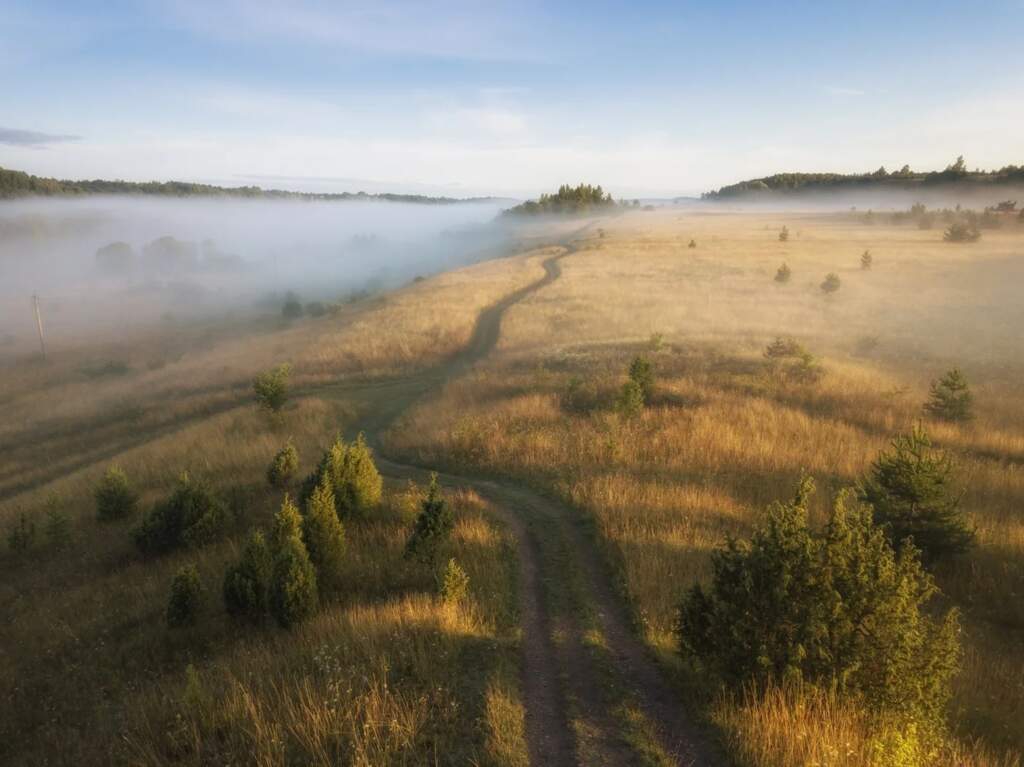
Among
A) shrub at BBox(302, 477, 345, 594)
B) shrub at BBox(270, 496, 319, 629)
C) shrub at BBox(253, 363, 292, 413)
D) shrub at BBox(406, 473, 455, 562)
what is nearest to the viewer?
shrub at BBox(270, 496, 319, 629)

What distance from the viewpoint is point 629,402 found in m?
17.7

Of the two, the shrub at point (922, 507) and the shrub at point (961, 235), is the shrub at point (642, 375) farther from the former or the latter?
the shrub at point (961, 235)

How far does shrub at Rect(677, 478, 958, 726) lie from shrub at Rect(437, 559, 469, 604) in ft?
12.5

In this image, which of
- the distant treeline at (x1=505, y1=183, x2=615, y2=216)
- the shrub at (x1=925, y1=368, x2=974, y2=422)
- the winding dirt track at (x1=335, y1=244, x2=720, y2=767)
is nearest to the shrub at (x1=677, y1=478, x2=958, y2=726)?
the winding dirt track at (x1=335, y1=244, x2=720, y2=767)

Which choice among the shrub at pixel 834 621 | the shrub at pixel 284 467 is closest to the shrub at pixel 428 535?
the shrub at pixel 834 621

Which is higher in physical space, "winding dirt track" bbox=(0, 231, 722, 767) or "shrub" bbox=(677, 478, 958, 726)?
"shrub" bbox=(677, 478, 958, 726)

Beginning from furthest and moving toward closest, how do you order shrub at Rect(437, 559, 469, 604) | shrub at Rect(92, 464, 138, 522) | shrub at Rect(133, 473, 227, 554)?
shrub at Rect(92, 464, 138, 522) → shrub at Rect(133, 473, 227, 554) → shrub at Rect(437, 559, 469, 604)

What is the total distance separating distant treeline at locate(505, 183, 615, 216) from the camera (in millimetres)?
134375

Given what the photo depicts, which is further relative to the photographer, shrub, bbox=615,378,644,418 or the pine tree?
shrub, bbox=615,378,644,418

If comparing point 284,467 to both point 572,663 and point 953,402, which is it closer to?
point 572,663

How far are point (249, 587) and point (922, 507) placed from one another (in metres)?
11.7

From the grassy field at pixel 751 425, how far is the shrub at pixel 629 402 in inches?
14.3

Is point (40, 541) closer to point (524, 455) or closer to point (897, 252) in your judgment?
point (524, 455)

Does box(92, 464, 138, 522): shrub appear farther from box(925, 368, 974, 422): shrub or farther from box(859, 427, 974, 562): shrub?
box(925, 368, 974, 422): shrub
